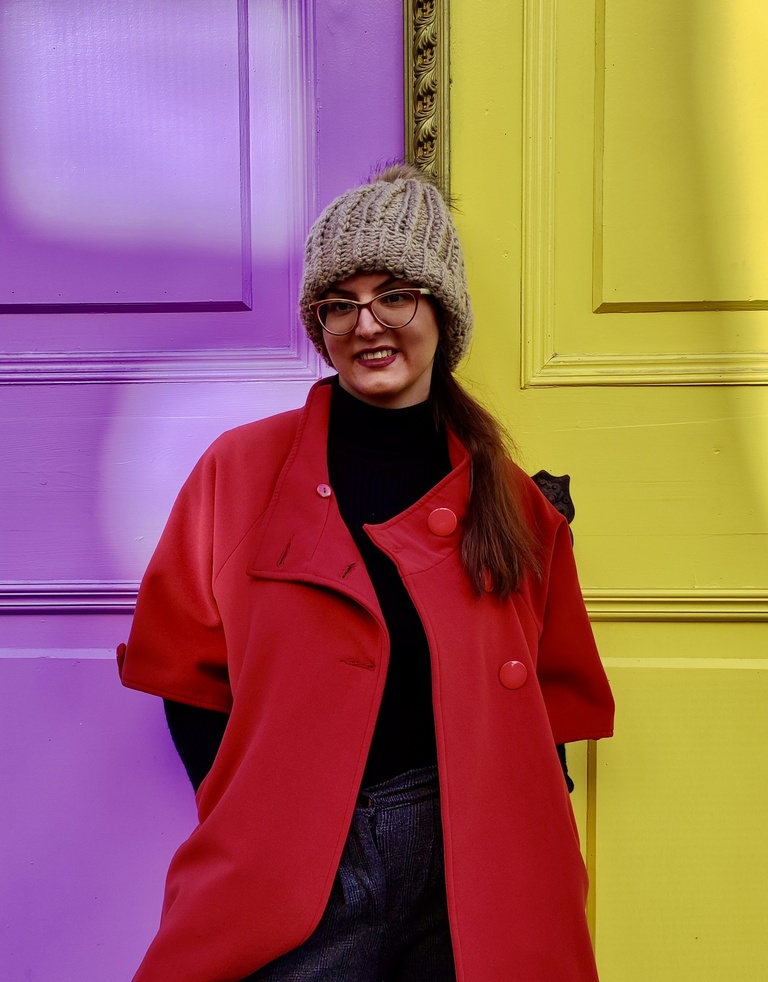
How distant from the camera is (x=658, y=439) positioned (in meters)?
1.56

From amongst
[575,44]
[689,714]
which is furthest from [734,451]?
[575,44]

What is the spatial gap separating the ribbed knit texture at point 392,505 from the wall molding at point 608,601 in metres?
0.52

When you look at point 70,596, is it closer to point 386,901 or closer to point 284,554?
point 284,554

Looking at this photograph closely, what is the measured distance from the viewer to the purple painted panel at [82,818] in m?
1.56

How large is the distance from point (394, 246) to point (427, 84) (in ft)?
1.94

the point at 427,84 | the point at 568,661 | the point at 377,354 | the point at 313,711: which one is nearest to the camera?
the point at 313,711

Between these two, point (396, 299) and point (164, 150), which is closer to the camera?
point (396, 299)

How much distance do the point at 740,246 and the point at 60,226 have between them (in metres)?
1.31

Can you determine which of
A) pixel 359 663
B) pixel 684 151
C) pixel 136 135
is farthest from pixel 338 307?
pixel 684 151

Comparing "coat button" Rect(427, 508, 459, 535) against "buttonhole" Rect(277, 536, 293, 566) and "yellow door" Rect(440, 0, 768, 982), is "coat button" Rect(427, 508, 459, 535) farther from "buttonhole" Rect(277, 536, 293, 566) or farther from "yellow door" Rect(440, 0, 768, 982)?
"yellow door" Rect(440, 0, 768, 982)

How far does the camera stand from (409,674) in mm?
1122

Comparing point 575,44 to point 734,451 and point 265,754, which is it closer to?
point 734,451

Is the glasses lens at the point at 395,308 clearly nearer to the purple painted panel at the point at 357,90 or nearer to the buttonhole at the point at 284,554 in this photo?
the buttonhole at the point at 284,554

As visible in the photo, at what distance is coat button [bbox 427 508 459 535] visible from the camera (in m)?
1.16
